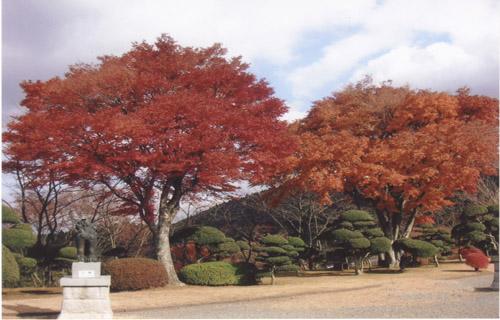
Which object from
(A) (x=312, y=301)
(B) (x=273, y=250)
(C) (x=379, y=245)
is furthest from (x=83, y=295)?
(C) (x=379, y=245)

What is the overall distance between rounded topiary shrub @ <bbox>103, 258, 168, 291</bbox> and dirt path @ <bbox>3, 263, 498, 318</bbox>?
0.47m

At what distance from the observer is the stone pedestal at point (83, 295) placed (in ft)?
32.5

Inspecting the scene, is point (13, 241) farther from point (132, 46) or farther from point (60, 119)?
point (132, 46)

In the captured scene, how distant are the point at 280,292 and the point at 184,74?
7627 millimetres

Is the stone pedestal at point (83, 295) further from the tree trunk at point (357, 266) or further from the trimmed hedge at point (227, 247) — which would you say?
the tree trunk at point (357, 266)

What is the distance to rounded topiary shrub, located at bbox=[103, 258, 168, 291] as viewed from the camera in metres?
16.0

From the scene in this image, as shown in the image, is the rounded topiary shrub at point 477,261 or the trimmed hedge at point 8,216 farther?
the rounded topiary shrub at point 477,261

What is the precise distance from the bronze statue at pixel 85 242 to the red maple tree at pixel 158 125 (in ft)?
14.9

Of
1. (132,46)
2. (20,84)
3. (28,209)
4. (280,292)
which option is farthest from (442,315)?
(28,209)

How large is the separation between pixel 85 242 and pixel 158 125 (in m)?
5.57

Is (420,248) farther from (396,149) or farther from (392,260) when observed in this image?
(396,149)

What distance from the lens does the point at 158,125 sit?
51.0 ft

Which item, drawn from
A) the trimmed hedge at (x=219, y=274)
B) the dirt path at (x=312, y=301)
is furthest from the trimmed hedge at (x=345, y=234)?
the trimmed hedge at (x=219, y=274)

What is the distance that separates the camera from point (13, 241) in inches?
673
